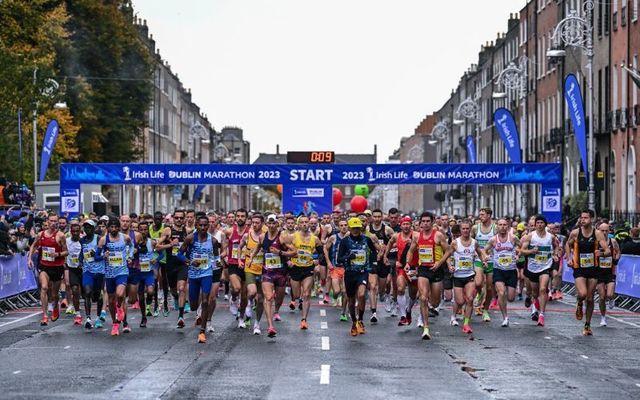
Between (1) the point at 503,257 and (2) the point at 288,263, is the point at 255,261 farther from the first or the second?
(1) the point at 503,257

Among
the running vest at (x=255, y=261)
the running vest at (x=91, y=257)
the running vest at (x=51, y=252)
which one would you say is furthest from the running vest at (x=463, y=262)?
the running vest at (x=51, y=252)

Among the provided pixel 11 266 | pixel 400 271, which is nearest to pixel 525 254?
pixel 400 271

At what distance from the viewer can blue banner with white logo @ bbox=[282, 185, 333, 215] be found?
4406cm

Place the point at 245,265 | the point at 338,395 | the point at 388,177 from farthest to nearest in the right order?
the point at 388,177
the point at 245,265
the point at 338,395

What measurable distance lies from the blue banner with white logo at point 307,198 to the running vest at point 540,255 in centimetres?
2004

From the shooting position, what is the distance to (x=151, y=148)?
324 ft

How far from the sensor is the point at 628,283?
2884 cm

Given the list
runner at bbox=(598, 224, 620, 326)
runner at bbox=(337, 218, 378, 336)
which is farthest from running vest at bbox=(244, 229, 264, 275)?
runner at bbox=(598, 224, 620, 326)

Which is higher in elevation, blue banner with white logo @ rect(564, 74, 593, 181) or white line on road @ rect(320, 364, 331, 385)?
blue banner with white logo @ rect(564, 74, 593, 181)

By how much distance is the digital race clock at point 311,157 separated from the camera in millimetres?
45125

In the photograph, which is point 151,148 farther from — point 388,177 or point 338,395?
point 338,395

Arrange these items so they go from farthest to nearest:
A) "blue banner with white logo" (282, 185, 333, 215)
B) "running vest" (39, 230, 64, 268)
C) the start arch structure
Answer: "blue banner with white logo" (282, 185, 333, 215) < the start arch structure < "running vest" (39, 230, 64, 268)

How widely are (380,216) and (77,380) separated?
37.7ft

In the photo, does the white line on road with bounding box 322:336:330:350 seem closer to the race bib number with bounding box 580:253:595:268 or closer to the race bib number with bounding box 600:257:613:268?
the race bib number with bounding box 580:253:595:268
